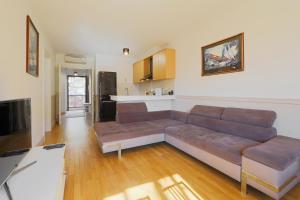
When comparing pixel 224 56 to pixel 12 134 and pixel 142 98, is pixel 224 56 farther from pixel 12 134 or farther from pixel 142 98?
pixel 12 134

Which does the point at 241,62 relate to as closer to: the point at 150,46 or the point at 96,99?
the point at 150,46

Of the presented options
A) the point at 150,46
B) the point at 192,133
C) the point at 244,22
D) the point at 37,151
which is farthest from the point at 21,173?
the point at 150,46

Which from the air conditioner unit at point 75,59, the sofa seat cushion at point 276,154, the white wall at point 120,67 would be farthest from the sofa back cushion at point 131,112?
the air conditioner unit at point 75,59

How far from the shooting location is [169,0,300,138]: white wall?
1904 millimetres

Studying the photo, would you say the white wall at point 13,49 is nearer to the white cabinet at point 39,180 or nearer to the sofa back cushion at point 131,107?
the white cabinet at point 39,180

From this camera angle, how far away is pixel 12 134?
3.79 feet

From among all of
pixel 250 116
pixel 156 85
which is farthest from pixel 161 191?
pixel 156 85

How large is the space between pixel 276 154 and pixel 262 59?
4.72 feet

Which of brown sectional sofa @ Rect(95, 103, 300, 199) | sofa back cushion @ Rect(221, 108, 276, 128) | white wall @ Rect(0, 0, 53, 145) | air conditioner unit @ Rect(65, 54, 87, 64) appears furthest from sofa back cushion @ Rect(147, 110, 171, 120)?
air conditioner unit @ Rect(65, 54, 87, 64)

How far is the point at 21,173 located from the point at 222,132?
2578mm

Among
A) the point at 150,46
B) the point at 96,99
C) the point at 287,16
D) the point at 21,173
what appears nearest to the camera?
the point at 21,173

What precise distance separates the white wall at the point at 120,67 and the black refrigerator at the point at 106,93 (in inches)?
13.2

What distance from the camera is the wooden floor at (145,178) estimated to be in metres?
1.60

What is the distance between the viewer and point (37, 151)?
1654mm
